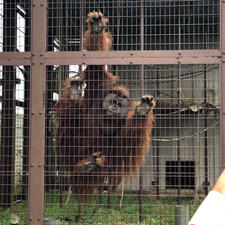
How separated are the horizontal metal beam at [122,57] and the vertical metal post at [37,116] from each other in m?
0.07

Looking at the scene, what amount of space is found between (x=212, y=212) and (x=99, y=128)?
3.41 metres

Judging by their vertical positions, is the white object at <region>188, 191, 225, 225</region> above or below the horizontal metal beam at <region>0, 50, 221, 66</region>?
below

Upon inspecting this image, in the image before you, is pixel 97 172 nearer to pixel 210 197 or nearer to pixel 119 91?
pixel 119 91

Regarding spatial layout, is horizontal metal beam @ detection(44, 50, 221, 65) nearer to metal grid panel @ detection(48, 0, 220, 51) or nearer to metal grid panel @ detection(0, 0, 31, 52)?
metal grid panel @ detection(48, 0, 220, 51)

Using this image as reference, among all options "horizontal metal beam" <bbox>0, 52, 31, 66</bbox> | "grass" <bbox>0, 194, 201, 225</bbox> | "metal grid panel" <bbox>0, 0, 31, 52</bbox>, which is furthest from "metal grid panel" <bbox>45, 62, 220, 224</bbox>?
"metal grid panel" <bbox>0, 0, 31, 52</bbox>

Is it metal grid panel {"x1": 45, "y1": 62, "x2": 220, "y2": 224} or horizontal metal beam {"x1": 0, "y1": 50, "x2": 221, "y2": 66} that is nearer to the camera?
horizontal metal beam {"x1": 0, "y1": 50, "x2": 221, "y2": 66}

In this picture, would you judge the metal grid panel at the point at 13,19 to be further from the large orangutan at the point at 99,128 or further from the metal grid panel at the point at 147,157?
the large orangutan at the point at 99,128

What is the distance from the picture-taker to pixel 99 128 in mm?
4309

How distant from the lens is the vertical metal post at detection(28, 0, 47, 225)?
2.57 metres

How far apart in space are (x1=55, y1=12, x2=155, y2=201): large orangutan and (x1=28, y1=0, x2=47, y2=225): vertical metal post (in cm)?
112

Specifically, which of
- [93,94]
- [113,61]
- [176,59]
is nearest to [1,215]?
[93,94]

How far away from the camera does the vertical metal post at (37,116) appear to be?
101 inches

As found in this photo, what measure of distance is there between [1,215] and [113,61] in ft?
8.55

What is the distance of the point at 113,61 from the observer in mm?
2617
